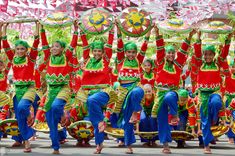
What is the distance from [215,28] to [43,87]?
4608 millimetres

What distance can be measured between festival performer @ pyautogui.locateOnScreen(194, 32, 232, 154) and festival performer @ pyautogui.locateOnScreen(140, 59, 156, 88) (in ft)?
7.30

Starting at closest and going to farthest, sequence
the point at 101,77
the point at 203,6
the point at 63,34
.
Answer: the point at 101,77
the point at 203,6
the point at 63,34

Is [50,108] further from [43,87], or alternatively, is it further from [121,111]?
[43,87]

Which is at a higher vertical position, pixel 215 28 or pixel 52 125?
pixel 215 28

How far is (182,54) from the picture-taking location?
11.4m

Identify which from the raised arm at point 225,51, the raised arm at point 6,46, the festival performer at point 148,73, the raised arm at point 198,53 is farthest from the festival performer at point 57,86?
the festival performer at point 148,73

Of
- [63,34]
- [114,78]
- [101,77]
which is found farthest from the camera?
[63,34]

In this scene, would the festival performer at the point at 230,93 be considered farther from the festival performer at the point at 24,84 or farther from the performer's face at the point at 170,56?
the festival performer at the point at 24,84

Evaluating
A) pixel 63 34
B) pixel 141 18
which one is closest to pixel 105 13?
pixel 141 18

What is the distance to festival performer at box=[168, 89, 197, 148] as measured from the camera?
42.8 ft

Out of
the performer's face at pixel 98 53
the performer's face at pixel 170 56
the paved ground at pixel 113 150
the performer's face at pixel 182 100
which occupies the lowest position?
the paved ground at pixel 113 150

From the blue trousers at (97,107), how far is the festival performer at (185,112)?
2.50m

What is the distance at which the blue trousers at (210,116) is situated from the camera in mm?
11172

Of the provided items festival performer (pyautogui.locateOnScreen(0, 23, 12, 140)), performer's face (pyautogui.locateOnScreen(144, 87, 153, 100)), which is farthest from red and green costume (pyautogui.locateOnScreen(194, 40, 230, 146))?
festival performer (pyautogui.locateOnScreen(0, 23, 12, 140))
